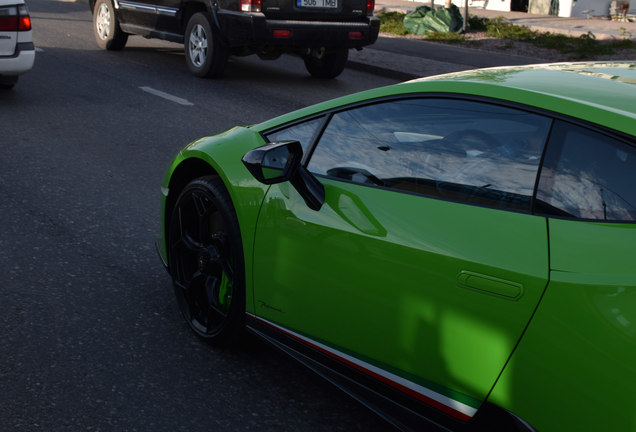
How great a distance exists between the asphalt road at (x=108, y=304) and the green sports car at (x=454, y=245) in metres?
0.27

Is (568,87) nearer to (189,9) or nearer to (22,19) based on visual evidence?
(22,19)

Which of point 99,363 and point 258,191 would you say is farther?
point 99,363

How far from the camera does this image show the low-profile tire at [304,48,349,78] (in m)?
12.0

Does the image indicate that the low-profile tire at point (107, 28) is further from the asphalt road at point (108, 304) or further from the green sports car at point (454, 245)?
the green sports car at point (454, 245)

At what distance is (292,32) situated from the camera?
1059cm

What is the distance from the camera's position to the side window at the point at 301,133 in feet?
11.0

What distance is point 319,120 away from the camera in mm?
3344

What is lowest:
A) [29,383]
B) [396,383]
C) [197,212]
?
[29,383]

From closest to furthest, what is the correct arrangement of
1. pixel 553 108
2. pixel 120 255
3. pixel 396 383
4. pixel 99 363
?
1. pixel 553 108
2. pixel 396 383
3. pixel 99 363
4. pixel 120 255

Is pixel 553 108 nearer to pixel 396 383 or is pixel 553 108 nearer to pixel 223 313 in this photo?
pixel 396 383

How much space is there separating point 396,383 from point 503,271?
605 millimetres

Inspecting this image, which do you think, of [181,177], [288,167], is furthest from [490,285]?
[181,177]

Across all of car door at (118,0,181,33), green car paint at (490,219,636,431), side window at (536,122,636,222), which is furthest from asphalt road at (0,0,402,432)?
car door at (118,0,181,33)

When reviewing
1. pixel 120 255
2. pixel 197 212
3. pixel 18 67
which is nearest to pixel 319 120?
pixel 197 212
